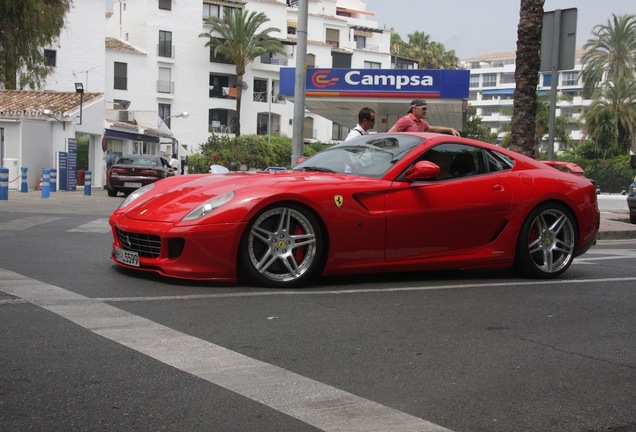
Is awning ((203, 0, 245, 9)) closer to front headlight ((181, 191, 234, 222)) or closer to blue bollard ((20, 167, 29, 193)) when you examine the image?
blue bollard ((20, 167, 29, 193))

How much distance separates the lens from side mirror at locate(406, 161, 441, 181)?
6762 millimetres

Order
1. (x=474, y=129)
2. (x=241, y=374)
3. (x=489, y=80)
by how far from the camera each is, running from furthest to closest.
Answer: (x=489, y=80), (x=474, y=129), (x=241, y=374)

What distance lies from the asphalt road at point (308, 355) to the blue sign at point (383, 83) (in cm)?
1804

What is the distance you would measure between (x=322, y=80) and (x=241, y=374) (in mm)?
22377

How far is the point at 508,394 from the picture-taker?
12.2 ft

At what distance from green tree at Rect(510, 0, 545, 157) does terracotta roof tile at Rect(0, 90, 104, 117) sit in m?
23.7

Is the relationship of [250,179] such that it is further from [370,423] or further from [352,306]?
[370,423]

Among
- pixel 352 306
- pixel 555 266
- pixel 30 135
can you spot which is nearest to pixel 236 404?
pixel 352 306

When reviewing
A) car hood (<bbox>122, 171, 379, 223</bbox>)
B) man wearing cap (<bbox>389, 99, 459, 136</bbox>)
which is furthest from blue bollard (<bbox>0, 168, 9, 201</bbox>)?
car hood (<bbox>122, 171, 379, 223</bbox>)

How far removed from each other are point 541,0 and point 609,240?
4881 millimetres

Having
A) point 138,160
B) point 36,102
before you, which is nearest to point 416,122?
point 138,160

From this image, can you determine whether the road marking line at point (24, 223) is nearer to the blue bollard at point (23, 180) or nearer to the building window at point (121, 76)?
the blue bollard at point (23, 180)

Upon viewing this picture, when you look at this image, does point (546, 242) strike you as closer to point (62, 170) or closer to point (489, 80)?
point (62, 170)

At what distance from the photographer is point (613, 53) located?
6950cm
